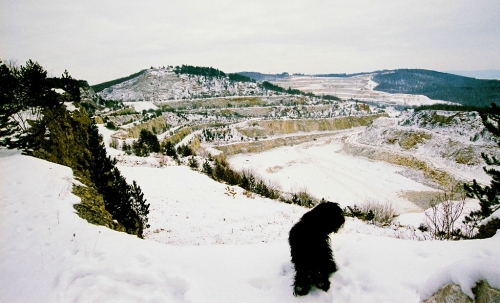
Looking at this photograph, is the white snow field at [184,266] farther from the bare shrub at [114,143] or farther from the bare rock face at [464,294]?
the bare shrub at [114,143]

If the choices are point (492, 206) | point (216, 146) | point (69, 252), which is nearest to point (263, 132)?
point (216, 146)

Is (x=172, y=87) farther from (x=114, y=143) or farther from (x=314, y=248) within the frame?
(x=314, y=248)

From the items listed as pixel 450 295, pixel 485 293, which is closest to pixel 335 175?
pixel 450 295

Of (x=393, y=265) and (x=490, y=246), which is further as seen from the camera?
(x=393, y=265)

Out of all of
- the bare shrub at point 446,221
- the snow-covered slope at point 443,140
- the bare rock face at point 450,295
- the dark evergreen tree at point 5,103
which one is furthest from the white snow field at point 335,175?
the bare rock face at point 450,295

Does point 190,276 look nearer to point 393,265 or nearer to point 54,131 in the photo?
point 393,265

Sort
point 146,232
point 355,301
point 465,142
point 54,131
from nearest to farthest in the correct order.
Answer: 1. point 355,301
2. point 54,131
3. point 146,232
4. point 465,142
